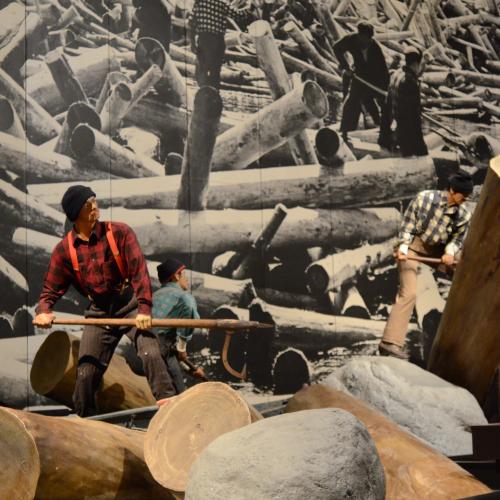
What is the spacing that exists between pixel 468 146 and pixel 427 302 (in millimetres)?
2119

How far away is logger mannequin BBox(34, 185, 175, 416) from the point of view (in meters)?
5.55

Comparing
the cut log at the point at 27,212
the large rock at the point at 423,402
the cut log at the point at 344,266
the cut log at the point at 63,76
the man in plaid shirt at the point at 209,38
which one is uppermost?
the man in plaid shirt at the point at 209,38

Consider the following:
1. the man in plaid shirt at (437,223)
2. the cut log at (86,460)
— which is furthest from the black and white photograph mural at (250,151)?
the cut log at (86,460)

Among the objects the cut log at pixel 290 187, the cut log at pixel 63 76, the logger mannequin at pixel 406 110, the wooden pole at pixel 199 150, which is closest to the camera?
the cut log at pixel 63 76

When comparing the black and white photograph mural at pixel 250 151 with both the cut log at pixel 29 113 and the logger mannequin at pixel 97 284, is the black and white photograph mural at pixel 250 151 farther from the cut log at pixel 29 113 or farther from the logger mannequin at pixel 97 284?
the logger mannequin at pixel 97 284

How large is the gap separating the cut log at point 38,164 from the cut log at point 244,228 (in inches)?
19.6

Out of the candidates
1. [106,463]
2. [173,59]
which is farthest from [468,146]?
[106,463]

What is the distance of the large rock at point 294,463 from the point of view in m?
3.64

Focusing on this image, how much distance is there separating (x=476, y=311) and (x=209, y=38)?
18.3 feet

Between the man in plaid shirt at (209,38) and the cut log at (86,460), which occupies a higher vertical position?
the man in plaid shirt at (209,38)

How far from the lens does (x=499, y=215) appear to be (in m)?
5.22

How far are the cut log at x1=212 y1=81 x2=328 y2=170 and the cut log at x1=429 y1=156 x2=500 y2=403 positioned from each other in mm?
4187

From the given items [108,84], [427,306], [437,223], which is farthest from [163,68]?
[427,306]

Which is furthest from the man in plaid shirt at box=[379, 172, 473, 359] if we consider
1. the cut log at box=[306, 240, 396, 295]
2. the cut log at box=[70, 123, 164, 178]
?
the cut log at box=[70, 123, 164, 178]
